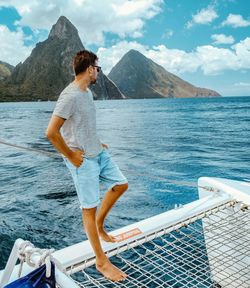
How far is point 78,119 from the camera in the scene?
9.44 ft

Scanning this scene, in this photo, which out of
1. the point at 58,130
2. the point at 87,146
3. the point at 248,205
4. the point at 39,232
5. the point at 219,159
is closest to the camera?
the point at 58,130

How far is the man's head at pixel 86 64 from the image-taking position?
117 inches

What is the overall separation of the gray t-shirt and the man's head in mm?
157

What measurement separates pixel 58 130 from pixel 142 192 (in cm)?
751

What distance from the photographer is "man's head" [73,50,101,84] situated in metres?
2.96

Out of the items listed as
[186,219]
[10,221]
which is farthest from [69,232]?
[186,219]

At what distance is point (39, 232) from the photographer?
698cm

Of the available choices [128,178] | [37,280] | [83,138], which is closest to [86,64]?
[83,138]

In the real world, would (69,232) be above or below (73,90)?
below

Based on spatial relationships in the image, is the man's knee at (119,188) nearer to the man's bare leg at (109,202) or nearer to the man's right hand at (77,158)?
the man's bare leg at (109,202)

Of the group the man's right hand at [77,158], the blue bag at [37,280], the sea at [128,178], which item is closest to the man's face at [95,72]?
the man's right hand at [77,158]

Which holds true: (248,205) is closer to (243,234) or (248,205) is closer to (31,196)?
(243,234)

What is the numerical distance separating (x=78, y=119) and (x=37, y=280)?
1423 millimetres

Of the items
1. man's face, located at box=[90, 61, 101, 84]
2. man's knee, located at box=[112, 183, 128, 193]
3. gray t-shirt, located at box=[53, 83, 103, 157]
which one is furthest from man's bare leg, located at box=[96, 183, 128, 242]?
man's face, located at box=[90, 61, 101, 84]
